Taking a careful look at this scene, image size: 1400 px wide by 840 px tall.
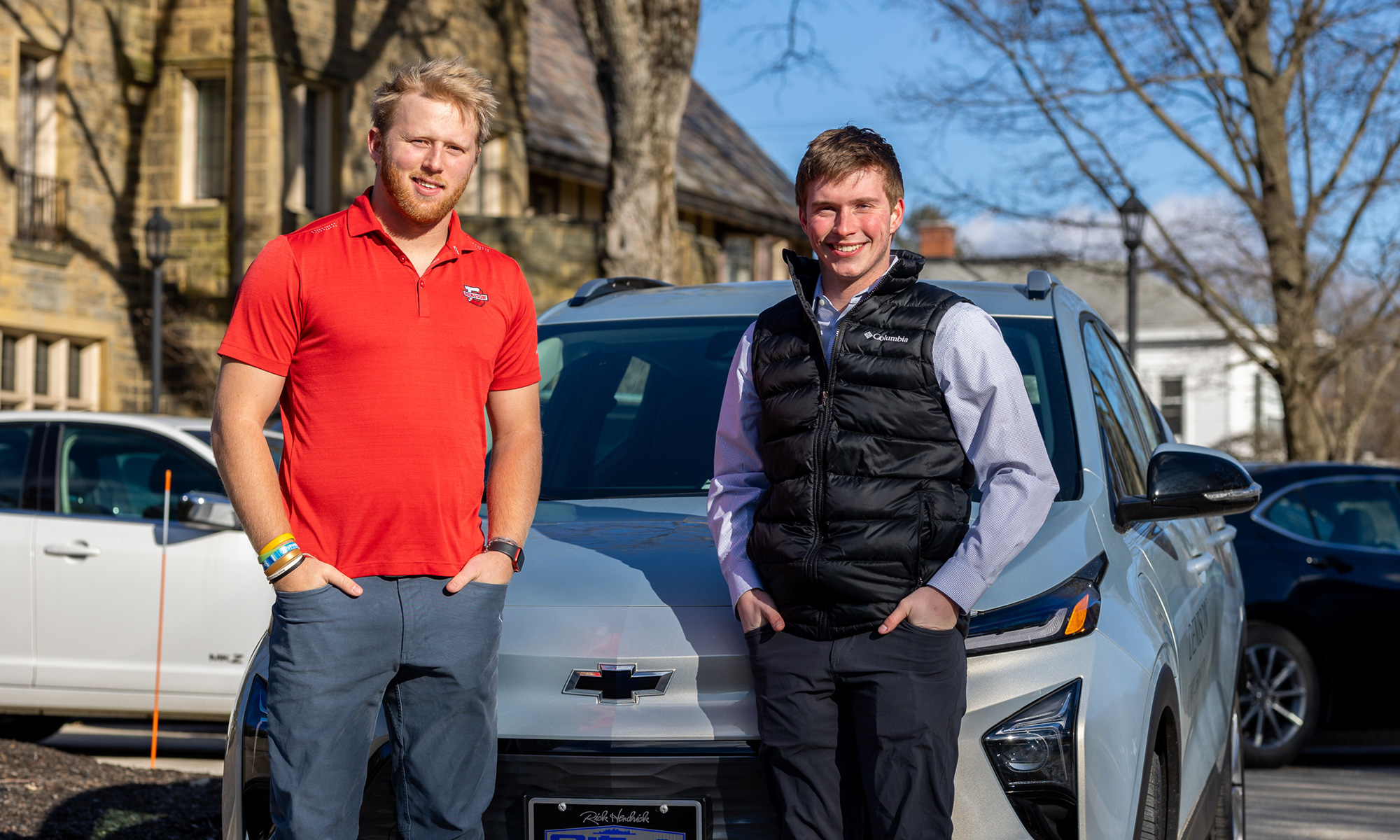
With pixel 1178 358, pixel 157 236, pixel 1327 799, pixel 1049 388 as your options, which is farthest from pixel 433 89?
pixel 1178 358

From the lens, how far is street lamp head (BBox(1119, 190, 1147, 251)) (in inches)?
709

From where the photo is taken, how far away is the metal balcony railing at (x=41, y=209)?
18.0 m

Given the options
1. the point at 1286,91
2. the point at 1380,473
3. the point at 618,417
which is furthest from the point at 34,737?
the point at 1286,91

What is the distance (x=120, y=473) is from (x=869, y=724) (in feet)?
20.9

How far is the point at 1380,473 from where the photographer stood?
31.8 feet

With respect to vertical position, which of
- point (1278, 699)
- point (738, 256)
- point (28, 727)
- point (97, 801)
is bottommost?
point (28, 727)

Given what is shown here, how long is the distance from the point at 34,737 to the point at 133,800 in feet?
10.7

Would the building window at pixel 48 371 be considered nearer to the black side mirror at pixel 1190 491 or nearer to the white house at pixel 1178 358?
the black side mirror at pixel 1190 491

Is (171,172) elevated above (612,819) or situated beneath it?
elevated above

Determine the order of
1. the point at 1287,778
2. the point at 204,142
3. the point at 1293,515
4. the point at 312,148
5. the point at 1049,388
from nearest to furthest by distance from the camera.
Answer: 1. the point at 1049,388
2. the point at 1287,778
3. the point at 1293,515
4. the point at 204,142
5. the point at 312,148

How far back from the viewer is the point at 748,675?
10.3ft

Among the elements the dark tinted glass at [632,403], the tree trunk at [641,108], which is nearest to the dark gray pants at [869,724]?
the dark tinted glass at [632,403]

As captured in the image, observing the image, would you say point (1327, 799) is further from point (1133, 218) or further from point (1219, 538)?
point (1133, 218)

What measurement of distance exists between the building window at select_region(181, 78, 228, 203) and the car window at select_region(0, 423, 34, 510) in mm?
11554
